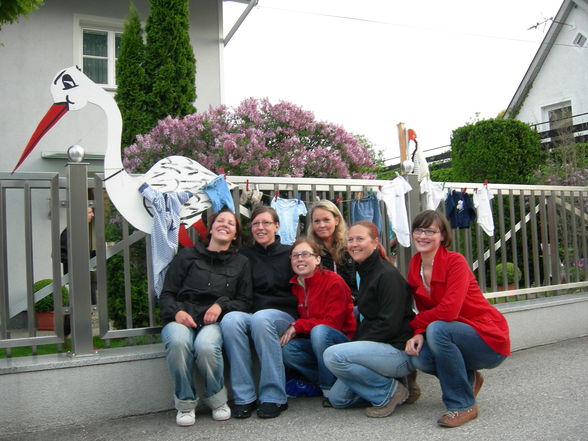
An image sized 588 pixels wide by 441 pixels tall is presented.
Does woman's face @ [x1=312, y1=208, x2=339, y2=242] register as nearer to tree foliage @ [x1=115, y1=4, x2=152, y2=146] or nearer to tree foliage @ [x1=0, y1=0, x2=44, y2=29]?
tree foliage @ [x1=0, y1=0, x2=44, y2=29]

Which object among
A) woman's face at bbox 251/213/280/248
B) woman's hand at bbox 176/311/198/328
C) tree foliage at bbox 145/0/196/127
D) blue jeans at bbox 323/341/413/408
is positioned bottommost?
blue jeans at bbox 323/341/413/408

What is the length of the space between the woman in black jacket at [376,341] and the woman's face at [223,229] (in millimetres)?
900

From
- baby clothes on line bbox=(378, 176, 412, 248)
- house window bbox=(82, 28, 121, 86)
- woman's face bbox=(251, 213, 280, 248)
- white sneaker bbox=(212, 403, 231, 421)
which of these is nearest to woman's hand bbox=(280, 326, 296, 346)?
white sneaker bbox=(212, 403, 231, 421)

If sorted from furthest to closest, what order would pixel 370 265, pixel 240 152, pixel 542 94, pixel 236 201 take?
1. pixel 542 94
2. pixel 240 152
3. pixel 236 201
4. pixel 370 265

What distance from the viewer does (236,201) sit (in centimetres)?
464

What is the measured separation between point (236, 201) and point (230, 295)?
3.07ft

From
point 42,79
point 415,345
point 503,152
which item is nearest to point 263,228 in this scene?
point 415,345

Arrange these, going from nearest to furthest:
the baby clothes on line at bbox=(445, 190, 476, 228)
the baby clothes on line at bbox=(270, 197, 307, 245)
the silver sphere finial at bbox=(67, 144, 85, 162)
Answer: the silver sphere finial at bbox=(67, 144, 85, 162) < the baby clothes on line at bbox=(270, 197, 307, 245) < the baby clothes on line at bbox=(445, 190, 476, 228)

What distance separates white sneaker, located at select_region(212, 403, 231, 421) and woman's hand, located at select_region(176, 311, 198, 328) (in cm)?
59

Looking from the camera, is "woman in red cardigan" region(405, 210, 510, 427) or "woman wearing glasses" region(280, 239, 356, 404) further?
"woman wearing glasses" region(280, 239, 356, 404)

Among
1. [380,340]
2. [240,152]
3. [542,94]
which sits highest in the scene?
[542,94]

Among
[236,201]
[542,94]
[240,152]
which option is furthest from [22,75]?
[542,94]

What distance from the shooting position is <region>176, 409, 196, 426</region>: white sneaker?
3.68 meters

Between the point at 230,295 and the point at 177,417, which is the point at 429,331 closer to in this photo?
the point at 230,295
